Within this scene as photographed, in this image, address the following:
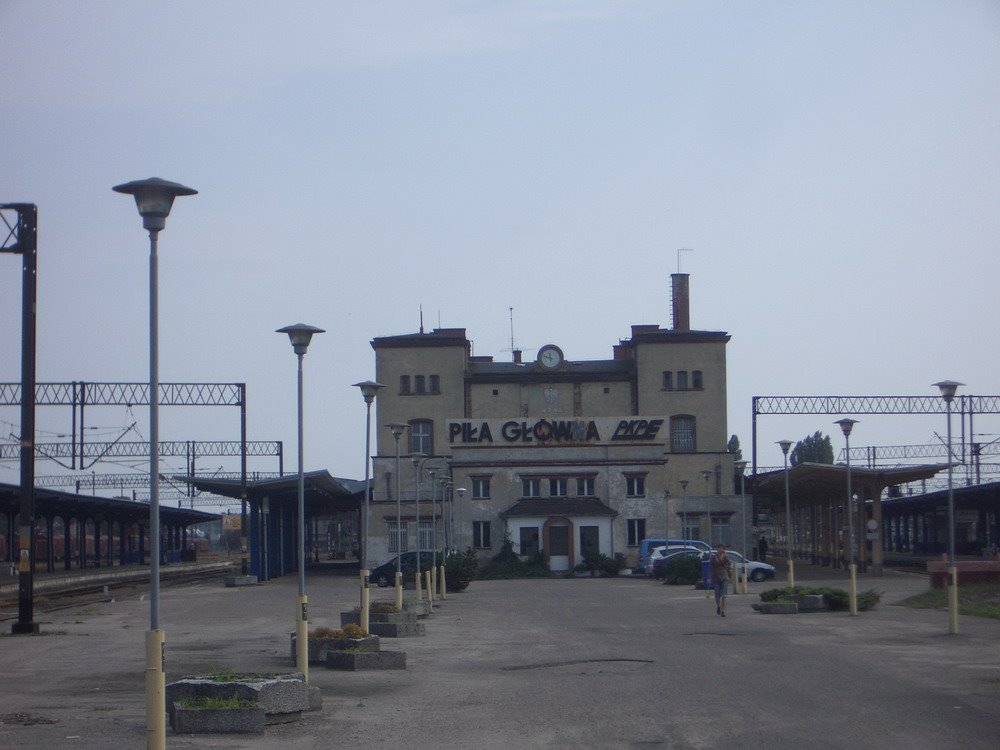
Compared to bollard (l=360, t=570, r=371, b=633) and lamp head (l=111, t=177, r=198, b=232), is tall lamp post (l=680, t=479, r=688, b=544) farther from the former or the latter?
lamp head (l=111, t=177, r=198, b=232)

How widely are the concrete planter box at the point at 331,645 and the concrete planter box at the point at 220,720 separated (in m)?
4.91

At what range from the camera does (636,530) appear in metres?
60.5

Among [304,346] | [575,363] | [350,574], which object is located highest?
[575,363]

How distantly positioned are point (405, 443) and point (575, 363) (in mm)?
11757

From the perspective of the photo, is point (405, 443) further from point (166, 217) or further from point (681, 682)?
point (166, 217)

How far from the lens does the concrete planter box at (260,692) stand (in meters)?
11.8

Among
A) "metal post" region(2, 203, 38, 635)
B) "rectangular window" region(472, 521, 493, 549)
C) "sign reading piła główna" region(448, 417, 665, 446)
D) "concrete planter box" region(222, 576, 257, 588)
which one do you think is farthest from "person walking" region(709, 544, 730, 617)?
"sign reading piła główna" region(448, 417, 665, 446)

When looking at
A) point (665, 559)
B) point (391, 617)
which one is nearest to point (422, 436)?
point (665, 559)

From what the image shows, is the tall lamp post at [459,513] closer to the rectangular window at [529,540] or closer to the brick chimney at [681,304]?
the rectangular window at [529,540]

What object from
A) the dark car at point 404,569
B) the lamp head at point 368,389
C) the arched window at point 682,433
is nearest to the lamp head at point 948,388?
the lamp head at point 368,389

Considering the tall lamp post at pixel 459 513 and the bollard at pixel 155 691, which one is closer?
the bollard at pixel 155 691

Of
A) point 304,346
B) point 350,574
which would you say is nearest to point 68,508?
point 350,574

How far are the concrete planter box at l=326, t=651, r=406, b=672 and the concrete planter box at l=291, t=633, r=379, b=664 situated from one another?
24 centimetres

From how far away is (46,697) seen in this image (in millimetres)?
14008
